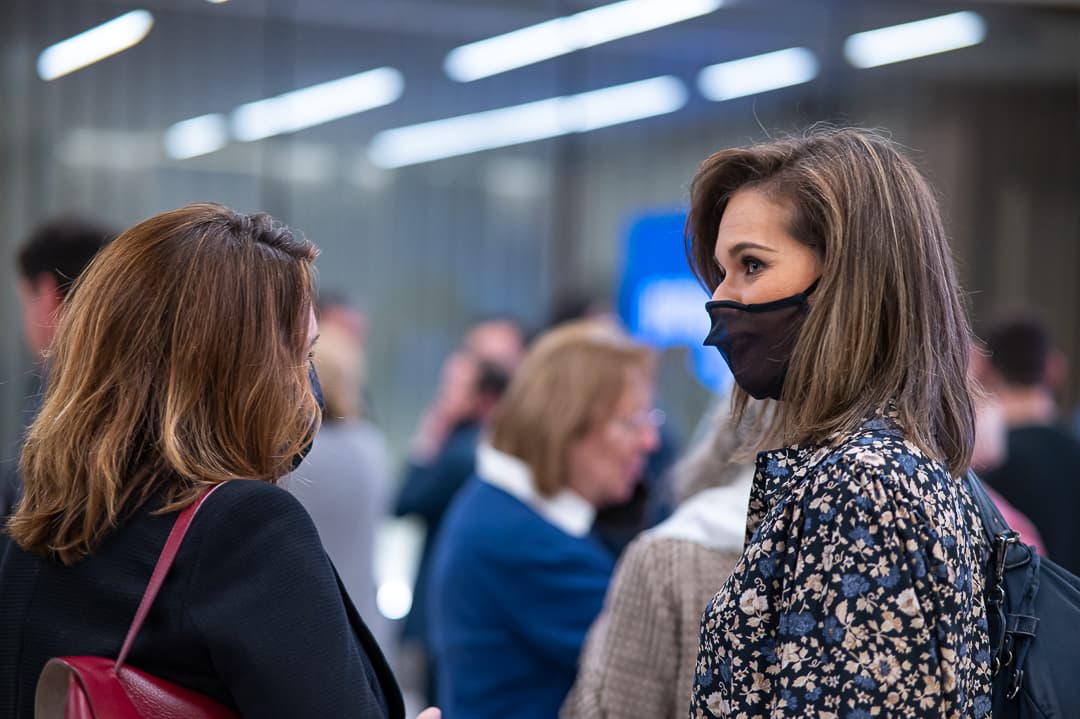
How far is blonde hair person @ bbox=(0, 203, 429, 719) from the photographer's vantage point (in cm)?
132

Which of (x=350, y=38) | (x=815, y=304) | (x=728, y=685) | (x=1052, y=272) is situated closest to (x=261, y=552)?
(x=728, y=685)

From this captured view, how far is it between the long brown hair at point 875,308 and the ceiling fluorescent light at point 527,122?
4789 mm

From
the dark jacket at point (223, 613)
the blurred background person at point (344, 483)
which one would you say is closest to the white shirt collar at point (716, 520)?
the dark jacket at point (223, 613)

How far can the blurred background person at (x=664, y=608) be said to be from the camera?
196 centimetres

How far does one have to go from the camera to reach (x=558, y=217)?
6.44 metres

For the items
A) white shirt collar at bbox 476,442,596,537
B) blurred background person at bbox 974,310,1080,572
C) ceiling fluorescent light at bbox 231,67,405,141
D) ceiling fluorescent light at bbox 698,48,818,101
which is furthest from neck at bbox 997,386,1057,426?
ceiling fluorescent light at bbox 231,67,405,141

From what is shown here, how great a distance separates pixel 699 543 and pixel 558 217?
458 centimetres

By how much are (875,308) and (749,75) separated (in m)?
5.37

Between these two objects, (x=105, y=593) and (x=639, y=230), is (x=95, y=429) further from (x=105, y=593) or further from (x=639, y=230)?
(x=639, y=230)

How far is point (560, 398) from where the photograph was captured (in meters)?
2.70

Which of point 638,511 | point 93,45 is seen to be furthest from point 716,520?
point 93,45

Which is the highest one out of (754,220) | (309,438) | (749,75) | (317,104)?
(749,75)

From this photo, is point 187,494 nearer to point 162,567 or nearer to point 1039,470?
point 162,567

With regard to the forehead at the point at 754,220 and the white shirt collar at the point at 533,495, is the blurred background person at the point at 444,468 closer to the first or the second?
the white shirt collar at the point at 533,495
